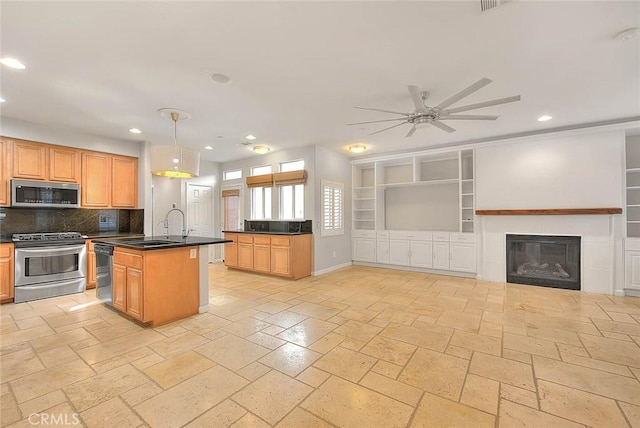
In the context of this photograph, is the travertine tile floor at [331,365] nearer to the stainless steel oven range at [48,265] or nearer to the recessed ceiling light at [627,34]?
the stainless steel oven range at [48,265]

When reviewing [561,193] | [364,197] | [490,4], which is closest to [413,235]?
[364,197]

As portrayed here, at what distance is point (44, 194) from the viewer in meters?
4.51

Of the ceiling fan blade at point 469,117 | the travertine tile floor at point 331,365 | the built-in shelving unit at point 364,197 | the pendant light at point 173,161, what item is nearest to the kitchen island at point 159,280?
the travertine tile floor at point 331,365

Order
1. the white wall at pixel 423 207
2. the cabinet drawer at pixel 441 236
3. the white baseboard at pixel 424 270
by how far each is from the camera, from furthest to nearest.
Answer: the white wall at pixel 423 207
the cabinet drawer at pixel 441 236
the white baseboard at pixel 424 270

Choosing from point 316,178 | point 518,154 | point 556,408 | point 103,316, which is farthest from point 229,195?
point 556,408

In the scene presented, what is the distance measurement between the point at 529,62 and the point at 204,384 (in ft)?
13.2

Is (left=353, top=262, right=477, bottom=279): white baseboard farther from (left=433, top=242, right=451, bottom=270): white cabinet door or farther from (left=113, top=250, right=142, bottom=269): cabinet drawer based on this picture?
(left=113, top=250, right=142, bottom=269): cabinet drawer

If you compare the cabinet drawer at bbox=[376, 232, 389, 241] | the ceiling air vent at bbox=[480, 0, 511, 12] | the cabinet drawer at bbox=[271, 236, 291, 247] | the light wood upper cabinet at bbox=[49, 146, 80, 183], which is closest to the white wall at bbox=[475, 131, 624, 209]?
the cabinet drawer at bbox=[376, 232, 389, 241]

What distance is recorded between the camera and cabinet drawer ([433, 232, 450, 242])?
573 cm

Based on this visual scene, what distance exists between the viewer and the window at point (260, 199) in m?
6.72

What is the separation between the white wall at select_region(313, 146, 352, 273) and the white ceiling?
184 cm

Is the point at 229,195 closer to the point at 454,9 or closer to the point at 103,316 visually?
the point at 103,316

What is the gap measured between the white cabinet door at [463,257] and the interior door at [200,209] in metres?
5.91

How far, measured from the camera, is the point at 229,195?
7.56 m
